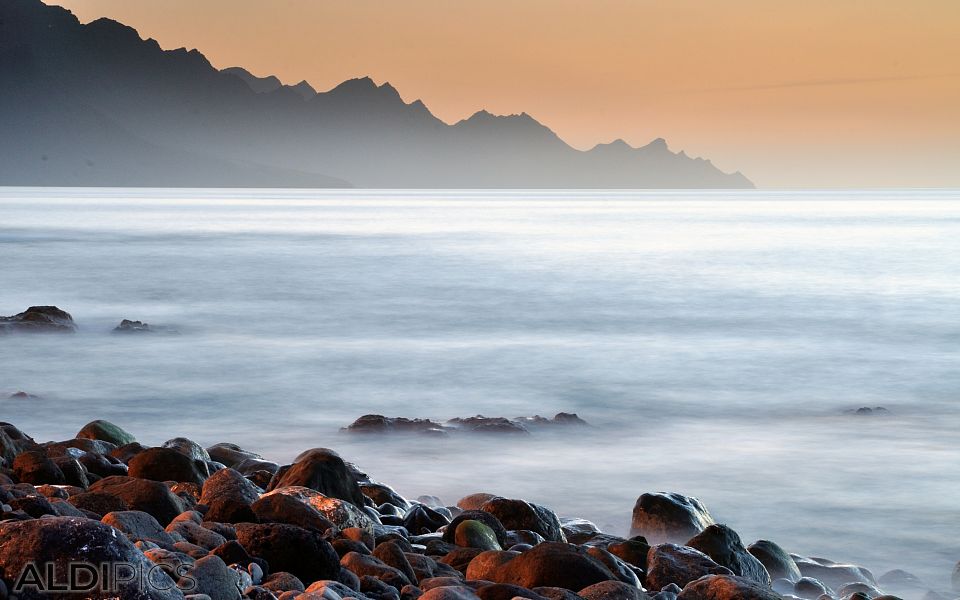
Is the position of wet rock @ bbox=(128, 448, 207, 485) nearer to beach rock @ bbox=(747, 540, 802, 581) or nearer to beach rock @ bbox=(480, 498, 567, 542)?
beach rock @ bbox=(480, 498, 567, 542)

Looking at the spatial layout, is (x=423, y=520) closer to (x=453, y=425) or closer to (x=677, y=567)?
(x=677, y=567)

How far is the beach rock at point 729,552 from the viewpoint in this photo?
6.05m

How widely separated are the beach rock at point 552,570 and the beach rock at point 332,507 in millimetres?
968

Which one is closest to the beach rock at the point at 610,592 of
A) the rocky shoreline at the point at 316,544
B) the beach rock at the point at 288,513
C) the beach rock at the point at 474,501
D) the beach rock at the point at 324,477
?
the rocky shoreline at the point at 316,544

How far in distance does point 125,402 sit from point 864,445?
7.75 metres

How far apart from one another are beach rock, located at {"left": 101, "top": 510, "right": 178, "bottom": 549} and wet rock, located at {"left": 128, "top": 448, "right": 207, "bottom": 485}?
2.11m

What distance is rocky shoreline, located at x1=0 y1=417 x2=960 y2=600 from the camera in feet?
11.6

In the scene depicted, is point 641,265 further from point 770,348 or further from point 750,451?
point 750,451

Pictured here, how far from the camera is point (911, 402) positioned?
12.9 metres

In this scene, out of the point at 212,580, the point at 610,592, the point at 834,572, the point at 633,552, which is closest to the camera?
the point at 212,580

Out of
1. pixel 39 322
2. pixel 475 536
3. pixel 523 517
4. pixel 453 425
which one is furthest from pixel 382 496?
pixel 39 322

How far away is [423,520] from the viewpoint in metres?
6.62

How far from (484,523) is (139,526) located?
209cm

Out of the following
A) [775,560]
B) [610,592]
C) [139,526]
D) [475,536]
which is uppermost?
[139,526]
